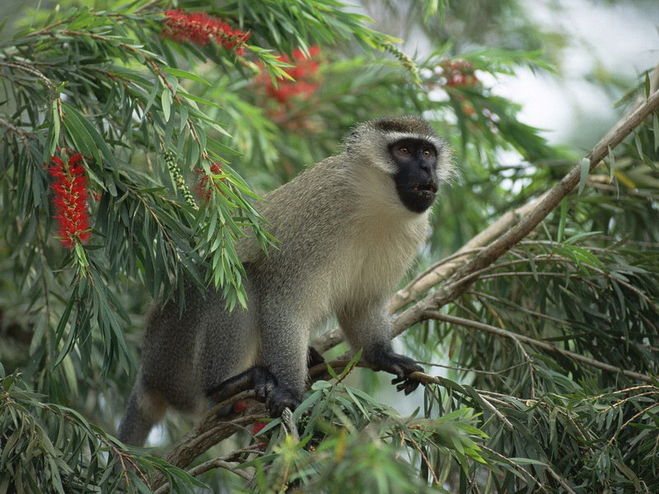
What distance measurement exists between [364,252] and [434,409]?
45.1 inches

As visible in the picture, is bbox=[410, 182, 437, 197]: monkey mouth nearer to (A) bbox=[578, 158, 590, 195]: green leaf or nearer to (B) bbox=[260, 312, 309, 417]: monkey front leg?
(A) bbox=[578, 158, 590, 195]: green leaf

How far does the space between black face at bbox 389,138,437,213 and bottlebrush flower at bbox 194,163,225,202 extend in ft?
4.52

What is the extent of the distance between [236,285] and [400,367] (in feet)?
5.43

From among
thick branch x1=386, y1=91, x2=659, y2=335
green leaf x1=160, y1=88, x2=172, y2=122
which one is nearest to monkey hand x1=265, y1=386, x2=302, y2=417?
thick branch x1=386, y1=91, x2=659, y2=335

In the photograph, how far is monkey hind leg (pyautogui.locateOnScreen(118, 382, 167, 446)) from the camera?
5.25 meters

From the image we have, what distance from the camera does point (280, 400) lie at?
4520 mm

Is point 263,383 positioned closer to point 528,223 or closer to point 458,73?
point 528,223

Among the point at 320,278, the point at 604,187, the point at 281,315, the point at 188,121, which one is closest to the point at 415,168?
the point at 320,278

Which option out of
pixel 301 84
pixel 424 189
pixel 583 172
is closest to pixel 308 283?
pixel 424 189

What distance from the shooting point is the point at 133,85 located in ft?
14.1

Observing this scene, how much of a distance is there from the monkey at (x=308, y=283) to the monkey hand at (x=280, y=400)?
0.06 meters

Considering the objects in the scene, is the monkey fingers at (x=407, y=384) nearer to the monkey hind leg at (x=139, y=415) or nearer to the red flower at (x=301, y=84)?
the monkey hind leg at (x=139, y=415)

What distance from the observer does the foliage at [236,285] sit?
3.58 m

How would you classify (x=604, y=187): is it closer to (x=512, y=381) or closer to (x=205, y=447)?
(x=512, y=381)
